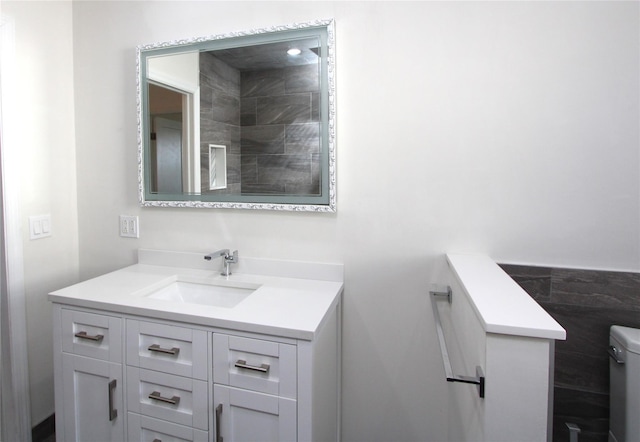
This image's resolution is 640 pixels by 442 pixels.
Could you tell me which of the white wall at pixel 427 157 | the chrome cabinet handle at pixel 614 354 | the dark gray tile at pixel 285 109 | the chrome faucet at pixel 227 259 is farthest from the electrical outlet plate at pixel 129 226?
the chrome cabinet handle at pixel 614 354

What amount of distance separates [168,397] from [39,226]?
1131 millimetres

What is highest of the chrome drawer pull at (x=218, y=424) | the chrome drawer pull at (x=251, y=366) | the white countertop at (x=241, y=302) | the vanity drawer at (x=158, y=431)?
the white countertop at (x=241, y=302)

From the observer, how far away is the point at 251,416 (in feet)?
3.98

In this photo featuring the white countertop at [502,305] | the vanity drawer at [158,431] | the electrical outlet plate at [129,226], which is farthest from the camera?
the electrical outlet plate at [129,226]

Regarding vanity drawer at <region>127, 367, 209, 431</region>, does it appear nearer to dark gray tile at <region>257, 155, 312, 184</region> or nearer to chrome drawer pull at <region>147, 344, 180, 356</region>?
chrome drawer pull at <region>147, 344, 180, 356</region>

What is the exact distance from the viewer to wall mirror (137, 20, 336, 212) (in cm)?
156

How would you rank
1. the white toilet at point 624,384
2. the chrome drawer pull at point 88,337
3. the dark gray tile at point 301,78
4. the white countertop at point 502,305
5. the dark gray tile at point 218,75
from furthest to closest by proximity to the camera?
the dark gray tile at point 218,75 → the dark gray tile at point 301,78 → the chrome drawer pull at point 88,337 → the white toilet at point 624,384 → the white countertop at point 502,305

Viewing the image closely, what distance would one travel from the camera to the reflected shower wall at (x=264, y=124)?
1572 mm

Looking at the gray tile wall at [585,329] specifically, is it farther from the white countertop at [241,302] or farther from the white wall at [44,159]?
the white wall at [44,159]

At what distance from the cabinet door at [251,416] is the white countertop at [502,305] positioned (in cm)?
66

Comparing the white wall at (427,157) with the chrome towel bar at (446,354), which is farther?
the white wall at (427,157)

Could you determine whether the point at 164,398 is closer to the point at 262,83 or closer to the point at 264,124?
the point at 264,124

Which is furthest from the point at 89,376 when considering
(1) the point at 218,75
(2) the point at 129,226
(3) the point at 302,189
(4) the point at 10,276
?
(1) the point at 218,75

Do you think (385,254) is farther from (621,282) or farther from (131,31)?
(131,31)
